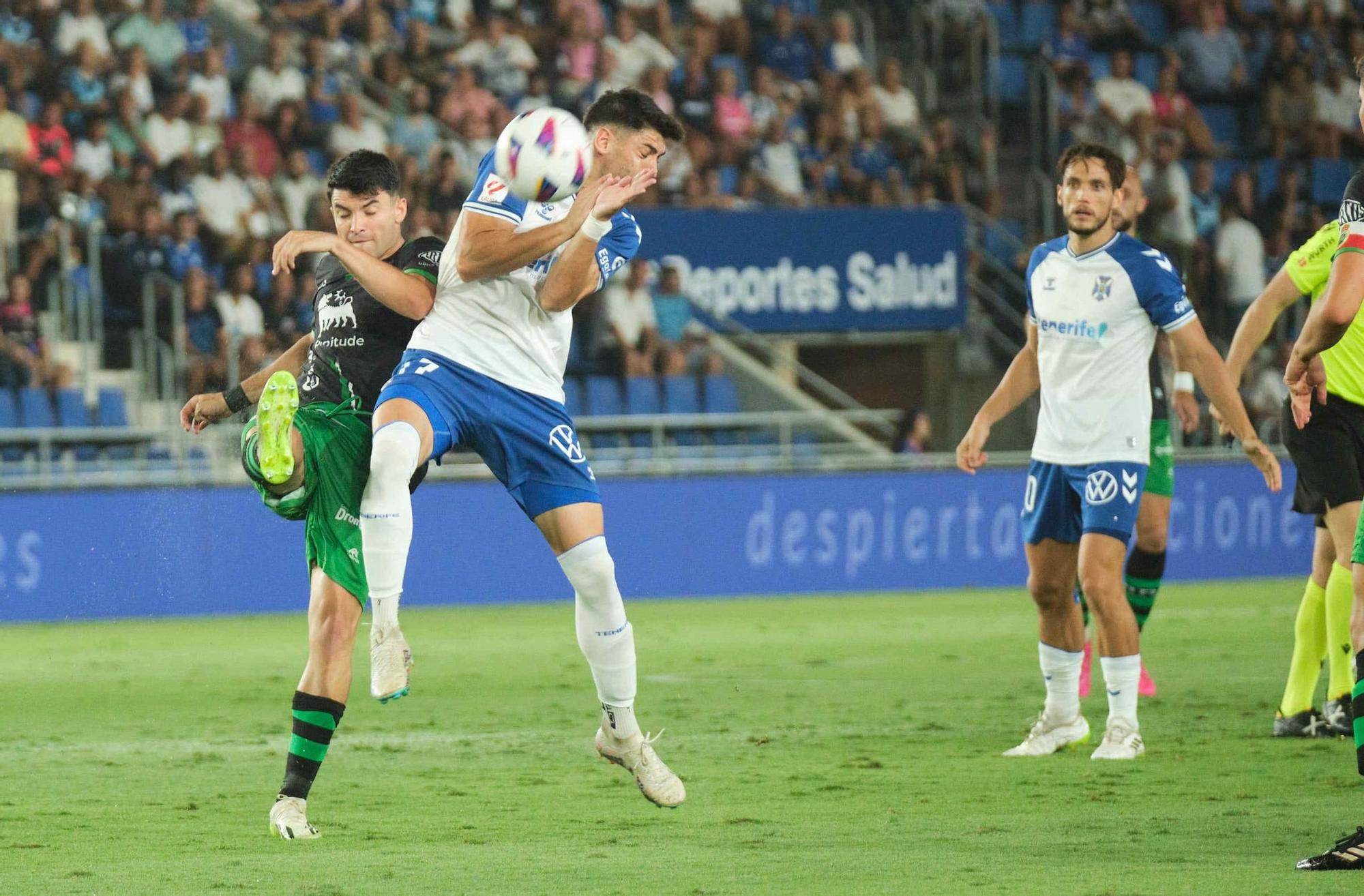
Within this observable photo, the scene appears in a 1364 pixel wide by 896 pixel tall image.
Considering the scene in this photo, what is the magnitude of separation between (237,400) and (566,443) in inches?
46.8

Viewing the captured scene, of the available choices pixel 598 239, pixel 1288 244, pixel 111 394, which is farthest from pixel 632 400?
pixel 598 239

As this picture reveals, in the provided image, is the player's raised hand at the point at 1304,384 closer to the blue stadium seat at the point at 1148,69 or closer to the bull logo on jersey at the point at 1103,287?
the bull logo on jersey at the point at 1103,287

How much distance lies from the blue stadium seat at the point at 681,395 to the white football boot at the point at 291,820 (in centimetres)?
1205

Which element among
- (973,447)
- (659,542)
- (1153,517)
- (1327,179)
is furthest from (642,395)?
(973,447)

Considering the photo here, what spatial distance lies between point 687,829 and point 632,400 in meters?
11.8

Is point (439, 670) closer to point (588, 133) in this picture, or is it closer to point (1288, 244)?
point (588, 133)

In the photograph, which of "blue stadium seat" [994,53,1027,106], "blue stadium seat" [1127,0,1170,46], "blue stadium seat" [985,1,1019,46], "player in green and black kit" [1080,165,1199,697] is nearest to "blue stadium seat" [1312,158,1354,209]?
"blue stadium seat" [1127,0,1170,46]

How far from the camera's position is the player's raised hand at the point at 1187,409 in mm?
9602

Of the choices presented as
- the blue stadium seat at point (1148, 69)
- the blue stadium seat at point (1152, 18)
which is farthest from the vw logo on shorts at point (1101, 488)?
the blue stadium seat at point (1152, 18)

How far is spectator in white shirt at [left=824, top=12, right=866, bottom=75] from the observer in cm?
2239

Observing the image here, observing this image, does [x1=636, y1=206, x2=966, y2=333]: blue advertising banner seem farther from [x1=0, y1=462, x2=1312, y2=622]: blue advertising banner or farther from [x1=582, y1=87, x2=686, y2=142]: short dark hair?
[x1=582, y1=87, x2=686, y2=142]: short dark hair

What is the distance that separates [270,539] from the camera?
50.3 ft

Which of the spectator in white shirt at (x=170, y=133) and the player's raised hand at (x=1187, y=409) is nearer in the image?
the player's raised hand at (x=1187, y=409)

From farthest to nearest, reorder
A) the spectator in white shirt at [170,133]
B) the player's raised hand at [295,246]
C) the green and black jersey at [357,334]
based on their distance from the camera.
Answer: the spectator in white shirt at [170,133], the green and black jersey at [357,334], the player's raised hand at [295,246]
